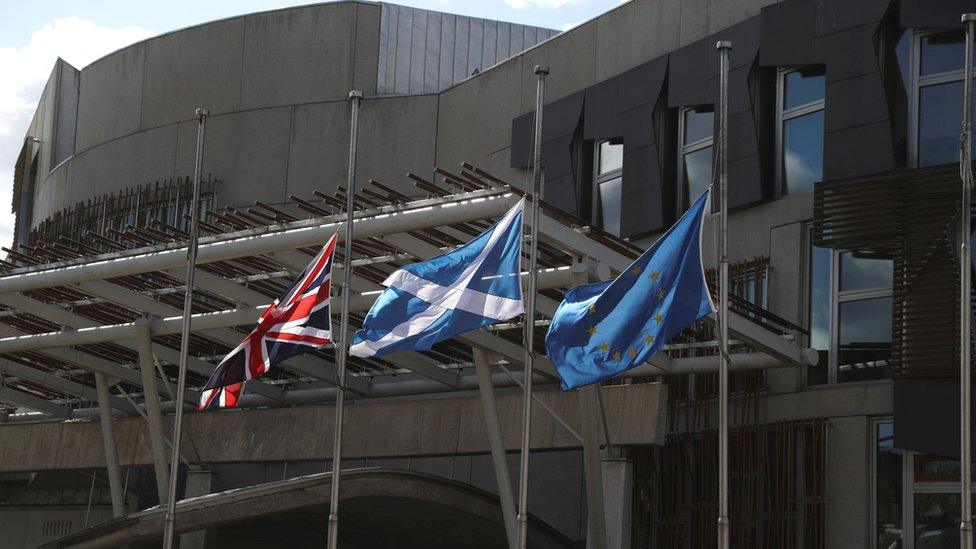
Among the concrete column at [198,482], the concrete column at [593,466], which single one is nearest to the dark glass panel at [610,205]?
the concrete column at [593,466]

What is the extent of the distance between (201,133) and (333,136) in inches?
448

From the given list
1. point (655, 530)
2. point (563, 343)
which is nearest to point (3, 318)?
point (655, 530)

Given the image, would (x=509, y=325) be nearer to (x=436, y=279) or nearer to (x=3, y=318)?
(x=436, y=279)

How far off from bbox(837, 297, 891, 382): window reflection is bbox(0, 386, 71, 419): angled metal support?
17650 millimetres

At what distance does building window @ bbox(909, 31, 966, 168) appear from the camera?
1912cm

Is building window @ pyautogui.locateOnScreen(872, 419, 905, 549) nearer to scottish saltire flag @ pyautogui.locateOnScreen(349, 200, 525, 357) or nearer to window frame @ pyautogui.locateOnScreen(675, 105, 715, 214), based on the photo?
window frame @ pyautogui.locateOnScreen(675, 105, 715, 214)

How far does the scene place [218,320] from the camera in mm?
22547

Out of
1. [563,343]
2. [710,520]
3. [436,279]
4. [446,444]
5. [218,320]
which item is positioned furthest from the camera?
[446,444]

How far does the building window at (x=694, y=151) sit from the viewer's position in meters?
22.8

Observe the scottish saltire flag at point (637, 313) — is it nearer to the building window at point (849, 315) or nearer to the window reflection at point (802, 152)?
the building window at point (849, 315)

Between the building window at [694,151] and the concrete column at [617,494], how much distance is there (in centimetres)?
429

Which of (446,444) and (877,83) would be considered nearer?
(877,83)

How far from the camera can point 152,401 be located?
24.7 meters

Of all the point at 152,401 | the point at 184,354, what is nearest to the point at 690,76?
the point at 184,354
